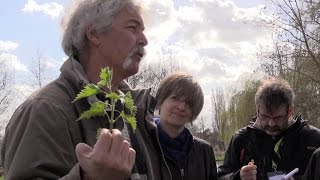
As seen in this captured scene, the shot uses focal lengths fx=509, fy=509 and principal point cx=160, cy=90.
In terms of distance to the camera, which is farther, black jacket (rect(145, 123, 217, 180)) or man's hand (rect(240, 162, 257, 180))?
man's hand (rect(240, 162, 257, 180))

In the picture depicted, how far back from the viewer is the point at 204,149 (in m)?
4.27

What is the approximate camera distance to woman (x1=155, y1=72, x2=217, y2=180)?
3986 millimetres

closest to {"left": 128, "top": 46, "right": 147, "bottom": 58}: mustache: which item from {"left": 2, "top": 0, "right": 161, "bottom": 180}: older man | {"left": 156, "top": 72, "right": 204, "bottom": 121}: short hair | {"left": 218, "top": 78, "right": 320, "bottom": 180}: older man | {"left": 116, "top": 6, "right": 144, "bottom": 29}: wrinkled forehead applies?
{"left": 2, "top": 0, "right": 161, "bottom": 180}: older man

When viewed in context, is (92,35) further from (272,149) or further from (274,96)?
(272,149)

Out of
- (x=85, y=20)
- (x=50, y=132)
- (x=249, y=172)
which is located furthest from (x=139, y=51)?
(x=249, y=172)

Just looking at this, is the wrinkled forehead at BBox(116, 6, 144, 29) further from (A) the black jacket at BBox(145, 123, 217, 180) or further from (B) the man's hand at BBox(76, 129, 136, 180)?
(A) the black jacket at BBox(145, 123, 217, 180)

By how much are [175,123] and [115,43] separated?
168 centimetres

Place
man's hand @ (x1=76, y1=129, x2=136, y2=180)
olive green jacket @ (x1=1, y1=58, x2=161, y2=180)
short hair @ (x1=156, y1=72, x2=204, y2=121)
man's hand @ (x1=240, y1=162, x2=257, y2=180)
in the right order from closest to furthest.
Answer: man's hand @ (x1=76, y1=129, x2=136, y2=180) → olive green jacket @ (x1=1, y1=58, x2=161, y2=180) → man's hand @ (x1=240, y1=162, x2=257, y2=180) → short hair @ (x1=156, y1=72, x2=204, y2=121)

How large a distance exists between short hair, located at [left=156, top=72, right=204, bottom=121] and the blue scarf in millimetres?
217

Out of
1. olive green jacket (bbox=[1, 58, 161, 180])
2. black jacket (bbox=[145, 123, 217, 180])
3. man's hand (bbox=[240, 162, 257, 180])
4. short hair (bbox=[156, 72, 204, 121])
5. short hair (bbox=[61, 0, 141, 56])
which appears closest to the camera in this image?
olive green jacket (bbox=[1, 58, 161, 180])

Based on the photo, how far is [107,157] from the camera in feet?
5.19

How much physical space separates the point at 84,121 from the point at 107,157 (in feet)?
2.02

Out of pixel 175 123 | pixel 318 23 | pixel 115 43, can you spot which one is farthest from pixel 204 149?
pixel 318 23

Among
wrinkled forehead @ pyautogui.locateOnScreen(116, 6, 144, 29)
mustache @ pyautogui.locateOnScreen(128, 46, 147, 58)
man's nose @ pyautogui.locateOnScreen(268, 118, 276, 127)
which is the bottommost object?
man's nose @ pyautogui.locateOnScreen(268, 118, 276, 127)
